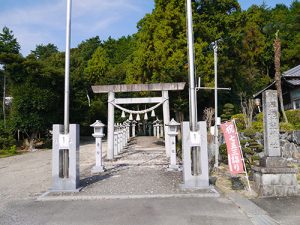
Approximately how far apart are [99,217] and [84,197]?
5.59 feet

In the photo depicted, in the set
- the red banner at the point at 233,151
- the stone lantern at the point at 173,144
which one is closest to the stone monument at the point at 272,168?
the red banner at the point at 233,151

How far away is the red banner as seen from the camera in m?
8.23

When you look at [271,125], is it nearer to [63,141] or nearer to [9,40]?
[63,141]

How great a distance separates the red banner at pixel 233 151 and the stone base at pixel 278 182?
3.10 ft

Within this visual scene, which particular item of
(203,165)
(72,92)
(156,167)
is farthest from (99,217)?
(72,92)

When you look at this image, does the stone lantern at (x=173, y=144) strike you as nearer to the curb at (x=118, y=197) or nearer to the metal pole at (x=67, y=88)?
the curb at (x=118, y=197)

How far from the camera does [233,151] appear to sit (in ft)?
27.5

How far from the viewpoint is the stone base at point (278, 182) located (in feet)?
23.7

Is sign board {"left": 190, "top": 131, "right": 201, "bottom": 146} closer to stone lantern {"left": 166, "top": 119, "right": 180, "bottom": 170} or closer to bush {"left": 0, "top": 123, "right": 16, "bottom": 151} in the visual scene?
stone lantern {"left": 166, "top": 119, "right": 180, "bottom": 170}

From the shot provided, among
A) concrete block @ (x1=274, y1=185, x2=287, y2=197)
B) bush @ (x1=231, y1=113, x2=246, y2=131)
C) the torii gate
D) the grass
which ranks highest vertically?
the torii gate

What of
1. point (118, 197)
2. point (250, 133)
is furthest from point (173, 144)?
point (250, 133)

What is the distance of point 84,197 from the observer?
280 inches

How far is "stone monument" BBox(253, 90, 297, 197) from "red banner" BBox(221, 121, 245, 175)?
1.70 ft

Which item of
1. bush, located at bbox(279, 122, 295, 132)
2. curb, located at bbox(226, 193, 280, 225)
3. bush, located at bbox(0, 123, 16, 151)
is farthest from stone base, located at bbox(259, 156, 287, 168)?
bush, located at bbox(0, 123, 16, 151)
